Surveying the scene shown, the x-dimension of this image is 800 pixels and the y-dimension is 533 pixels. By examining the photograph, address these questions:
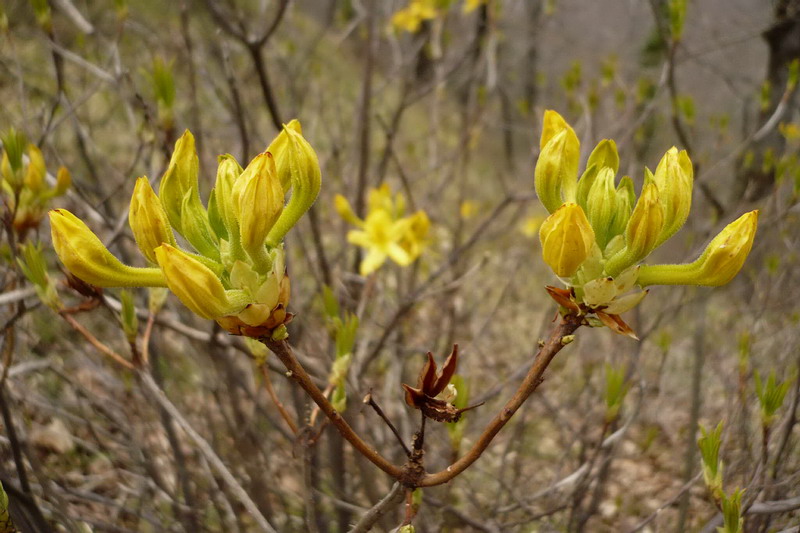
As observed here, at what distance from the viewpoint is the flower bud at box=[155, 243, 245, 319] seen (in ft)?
2.09

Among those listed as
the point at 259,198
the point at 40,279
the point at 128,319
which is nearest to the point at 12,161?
the point at 40,279

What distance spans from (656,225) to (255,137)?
7.58 feet

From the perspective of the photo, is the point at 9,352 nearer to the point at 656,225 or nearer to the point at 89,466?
the point at 656,225

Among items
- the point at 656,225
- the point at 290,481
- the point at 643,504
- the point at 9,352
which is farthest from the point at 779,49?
the point at 9,352

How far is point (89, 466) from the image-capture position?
3.31m

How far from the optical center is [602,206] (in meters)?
0.78

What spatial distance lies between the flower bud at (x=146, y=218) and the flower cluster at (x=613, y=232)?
458mm

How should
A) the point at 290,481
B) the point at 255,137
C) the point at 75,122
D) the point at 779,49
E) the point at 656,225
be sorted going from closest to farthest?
the point at 656,225 → the point at 75,122 → the point at 255,137 → the point at 290,481 → the point at 779,49

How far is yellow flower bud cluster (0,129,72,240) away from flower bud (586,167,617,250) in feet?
4.08

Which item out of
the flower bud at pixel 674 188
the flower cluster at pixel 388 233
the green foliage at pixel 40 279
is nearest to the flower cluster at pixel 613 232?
the flower bud at pixel 674 188

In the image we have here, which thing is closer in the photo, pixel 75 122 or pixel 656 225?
pixel 656 225

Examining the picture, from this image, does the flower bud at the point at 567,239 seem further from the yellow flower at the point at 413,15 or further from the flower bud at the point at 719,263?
the yellow flower at the point at 413,15

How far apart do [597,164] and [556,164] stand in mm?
72

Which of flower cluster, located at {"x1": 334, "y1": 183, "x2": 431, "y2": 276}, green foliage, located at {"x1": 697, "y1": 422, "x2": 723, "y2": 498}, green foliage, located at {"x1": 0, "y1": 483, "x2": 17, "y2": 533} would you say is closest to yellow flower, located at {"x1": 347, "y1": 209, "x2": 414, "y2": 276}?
flower cluster, located at {"x1": 334, "y1": 183, "x2": 431, "y2": 276}
